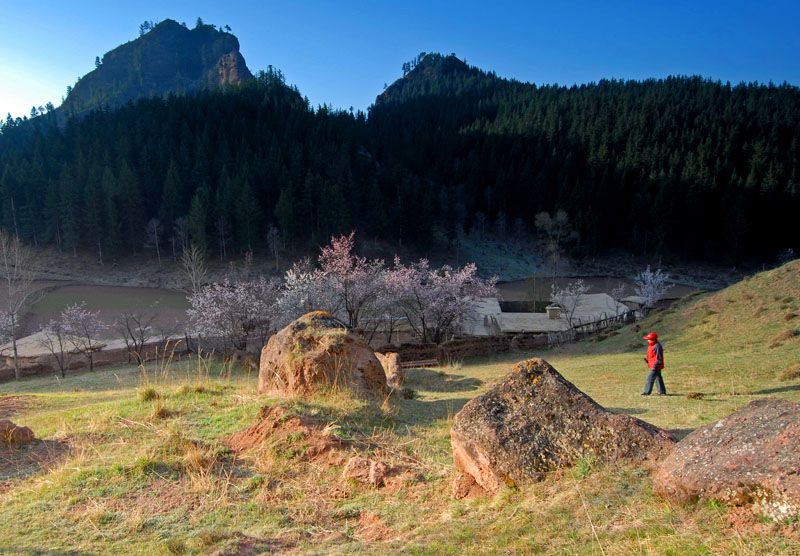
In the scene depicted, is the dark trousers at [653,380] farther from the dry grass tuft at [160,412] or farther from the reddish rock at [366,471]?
the dry grass tuft at [160,412]

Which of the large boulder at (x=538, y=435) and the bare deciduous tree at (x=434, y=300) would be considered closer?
the large boulder at (x=538, y=435)

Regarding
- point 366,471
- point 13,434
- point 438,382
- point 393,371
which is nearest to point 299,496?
point 366,471

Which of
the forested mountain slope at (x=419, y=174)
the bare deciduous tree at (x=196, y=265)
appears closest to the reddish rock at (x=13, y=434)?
the bare deciduous tree at (x=196, y=265)

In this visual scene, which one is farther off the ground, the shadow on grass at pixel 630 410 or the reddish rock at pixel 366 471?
the reddish rock at pixel 366 471

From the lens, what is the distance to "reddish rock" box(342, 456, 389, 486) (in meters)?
4.75

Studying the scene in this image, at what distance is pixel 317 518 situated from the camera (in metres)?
4.13

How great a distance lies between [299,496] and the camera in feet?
15.0

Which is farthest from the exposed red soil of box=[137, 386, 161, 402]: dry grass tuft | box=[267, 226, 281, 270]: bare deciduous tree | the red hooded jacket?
box=[267, 226, 281, 270]: bare deciduous tree

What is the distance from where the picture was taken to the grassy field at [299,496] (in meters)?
3.07

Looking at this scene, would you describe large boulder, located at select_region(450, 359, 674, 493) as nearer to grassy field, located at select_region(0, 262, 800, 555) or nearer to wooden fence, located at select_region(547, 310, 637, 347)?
grassy field, located at select_region(0, 262, 800, 555)

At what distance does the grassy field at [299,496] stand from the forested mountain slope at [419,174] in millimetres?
54026

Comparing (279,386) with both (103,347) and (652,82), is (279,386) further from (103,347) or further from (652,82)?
(652,82)

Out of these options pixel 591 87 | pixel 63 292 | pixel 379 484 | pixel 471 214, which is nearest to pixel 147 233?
pixel 63 292

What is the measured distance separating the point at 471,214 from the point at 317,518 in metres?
79.5
